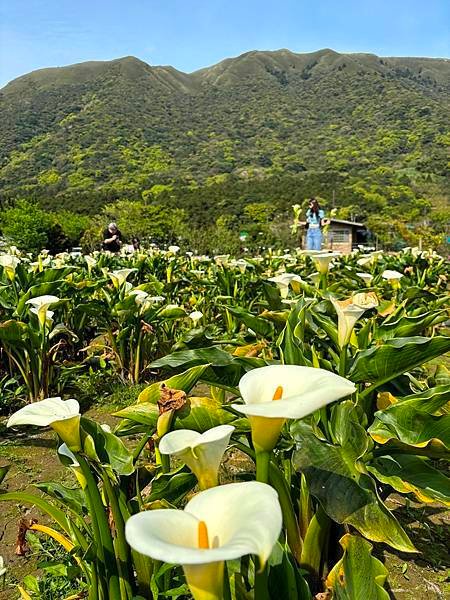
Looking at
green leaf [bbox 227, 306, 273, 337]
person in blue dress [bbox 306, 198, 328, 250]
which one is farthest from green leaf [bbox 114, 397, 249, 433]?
person in blue dress [bbox 306, 198, 328, 250]

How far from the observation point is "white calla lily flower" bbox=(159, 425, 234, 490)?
912 millimetres

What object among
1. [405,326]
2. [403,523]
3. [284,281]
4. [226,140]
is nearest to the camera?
[405,326]

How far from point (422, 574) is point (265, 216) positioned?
34.9 meters

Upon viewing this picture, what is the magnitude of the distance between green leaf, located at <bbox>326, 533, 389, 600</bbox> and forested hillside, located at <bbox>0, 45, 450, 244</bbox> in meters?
35.2

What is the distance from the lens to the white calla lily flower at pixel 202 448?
0.91 m

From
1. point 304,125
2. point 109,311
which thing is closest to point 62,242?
point 109,311

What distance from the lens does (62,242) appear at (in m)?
20.4

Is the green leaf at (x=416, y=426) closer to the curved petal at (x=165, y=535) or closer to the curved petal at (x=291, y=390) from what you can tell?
the curved petal at (x=291, y=390)

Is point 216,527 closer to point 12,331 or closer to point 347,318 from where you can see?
point 347,318

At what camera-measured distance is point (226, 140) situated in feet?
242

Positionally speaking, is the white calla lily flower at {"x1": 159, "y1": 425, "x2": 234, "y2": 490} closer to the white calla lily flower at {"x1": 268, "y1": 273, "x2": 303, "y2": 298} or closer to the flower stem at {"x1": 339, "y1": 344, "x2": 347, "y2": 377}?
the flower stem at {"x1": 339, "y1": 344, "x2": 347, "y2": 377}

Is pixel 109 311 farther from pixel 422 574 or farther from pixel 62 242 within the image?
pixel 62 242

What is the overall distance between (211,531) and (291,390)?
0.89ft

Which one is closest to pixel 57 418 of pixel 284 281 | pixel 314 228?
pixel 284 281
